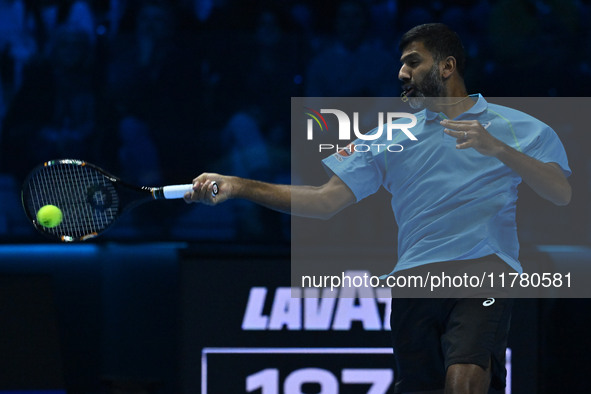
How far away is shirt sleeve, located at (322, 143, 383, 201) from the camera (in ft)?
11.0

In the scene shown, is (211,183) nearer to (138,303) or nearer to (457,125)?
(457,125)

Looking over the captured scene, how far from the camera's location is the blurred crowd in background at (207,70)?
523 centimetres

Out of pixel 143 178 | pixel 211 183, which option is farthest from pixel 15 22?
pixel 211 183

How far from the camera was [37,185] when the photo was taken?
153 inches

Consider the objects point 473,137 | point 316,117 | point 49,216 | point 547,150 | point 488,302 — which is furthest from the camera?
point 316,117

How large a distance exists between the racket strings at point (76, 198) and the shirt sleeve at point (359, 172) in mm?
990

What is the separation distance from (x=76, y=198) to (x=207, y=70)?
70.4 inches

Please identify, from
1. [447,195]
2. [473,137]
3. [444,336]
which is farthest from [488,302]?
[473,137]

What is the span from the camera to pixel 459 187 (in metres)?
3.12

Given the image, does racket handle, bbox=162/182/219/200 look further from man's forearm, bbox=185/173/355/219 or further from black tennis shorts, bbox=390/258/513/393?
black tennis shorts, bbox=390/258/513/393

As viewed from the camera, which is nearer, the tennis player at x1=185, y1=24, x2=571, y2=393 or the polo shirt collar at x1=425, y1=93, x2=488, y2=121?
the tennis player at x1=185, y1=24, x2=571, y2=393

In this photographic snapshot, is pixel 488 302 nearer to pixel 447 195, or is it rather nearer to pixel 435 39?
pixel 447 195

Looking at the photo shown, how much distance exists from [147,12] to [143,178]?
1065 millimetres

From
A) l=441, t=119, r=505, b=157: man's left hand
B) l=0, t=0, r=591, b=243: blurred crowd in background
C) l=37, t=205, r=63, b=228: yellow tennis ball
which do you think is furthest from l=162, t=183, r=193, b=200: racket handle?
l=0, t=0, r=591, b=243: blurred crowd in background
